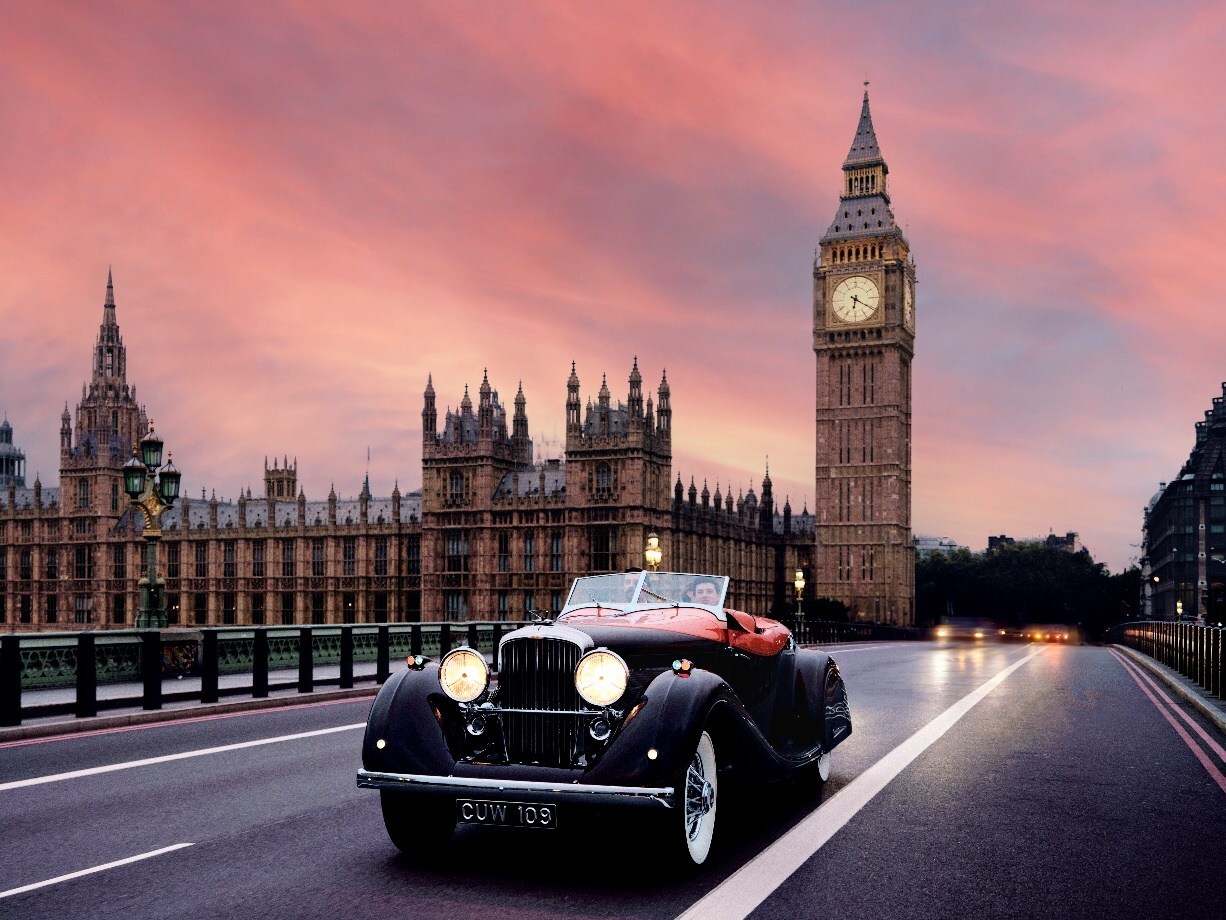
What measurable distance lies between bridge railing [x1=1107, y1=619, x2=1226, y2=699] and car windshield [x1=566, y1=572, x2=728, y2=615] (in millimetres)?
11895

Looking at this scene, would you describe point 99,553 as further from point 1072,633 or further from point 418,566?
point 1072,633

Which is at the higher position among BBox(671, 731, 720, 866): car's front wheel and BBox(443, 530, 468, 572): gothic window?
BBox(671, 731, 720, 866): car's front wheel

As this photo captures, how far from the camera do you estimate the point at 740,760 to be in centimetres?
770

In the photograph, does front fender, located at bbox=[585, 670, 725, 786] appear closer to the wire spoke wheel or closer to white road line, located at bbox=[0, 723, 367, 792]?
the wire spoke wheel

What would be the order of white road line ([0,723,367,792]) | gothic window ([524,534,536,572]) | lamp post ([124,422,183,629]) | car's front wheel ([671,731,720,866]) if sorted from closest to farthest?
car's front wheel ([671,731,720,866])
white road line ([0,723,367,792])
lamp post ([124,422,183,629])
gothic window ([524,534,536,572])

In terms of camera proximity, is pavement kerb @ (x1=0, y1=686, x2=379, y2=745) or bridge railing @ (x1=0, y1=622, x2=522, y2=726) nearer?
pavement kerb @ (x1=0, y1=686, x2=379, y2=745)

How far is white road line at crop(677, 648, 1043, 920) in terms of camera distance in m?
6.27

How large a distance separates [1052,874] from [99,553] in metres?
116

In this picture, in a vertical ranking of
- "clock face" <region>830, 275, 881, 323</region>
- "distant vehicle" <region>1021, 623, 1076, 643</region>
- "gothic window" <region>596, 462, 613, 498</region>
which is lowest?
"distant vehicle" <region>1021, 623, 1076, 643</region>

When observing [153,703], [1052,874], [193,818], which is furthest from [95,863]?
[153,703]

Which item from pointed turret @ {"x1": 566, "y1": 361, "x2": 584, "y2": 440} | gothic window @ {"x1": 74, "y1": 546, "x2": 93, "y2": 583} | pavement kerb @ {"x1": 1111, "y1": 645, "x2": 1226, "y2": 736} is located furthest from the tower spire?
pavement kerb @ {"x1": 1111, "y1": 645, "x2": 1226, "y2": 736}

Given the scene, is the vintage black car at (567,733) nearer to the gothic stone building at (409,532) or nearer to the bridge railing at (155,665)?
the bridge railing at (155,665)

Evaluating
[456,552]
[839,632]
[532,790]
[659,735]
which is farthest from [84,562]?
[659,735]

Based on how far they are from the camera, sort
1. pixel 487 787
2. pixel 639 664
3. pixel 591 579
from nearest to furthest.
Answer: pixel 487 787 → pixel 639 664 → pixel 591 579
